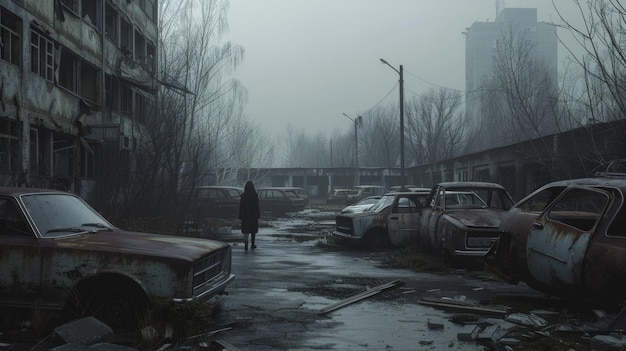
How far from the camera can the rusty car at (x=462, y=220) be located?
33.0 feet

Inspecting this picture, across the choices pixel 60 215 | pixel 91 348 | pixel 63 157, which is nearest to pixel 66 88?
pixel 63 157

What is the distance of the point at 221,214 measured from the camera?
87.8ft

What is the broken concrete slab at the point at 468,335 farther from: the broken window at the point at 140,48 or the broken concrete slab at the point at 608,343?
the broken window at the point at 140,48

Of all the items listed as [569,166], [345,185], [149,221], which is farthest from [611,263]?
[345,185]

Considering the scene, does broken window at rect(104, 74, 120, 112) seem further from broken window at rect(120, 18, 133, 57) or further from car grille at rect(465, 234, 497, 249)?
car grille at rect(465, 234, 497, 249)

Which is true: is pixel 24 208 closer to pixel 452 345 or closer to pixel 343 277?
pixel 452 345

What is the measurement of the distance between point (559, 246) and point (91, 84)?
21905 mm

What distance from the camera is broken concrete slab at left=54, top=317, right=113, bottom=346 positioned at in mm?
4828

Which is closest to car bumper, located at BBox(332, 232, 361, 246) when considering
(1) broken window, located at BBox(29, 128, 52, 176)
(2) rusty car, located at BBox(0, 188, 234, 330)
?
(2) rusty car, located at BBox(0, 188, 234, 330)

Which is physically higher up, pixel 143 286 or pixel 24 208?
pixel 24 208

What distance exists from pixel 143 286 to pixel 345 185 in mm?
58738

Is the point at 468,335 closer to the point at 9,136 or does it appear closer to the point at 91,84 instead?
the point at 9,136

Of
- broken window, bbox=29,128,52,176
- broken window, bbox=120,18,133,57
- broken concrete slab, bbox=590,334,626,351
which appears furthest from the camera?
broken window, bbox=120,18,133,57

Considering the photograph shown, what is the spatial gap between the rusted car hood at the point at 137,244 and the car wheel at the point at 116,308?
1.47ft
